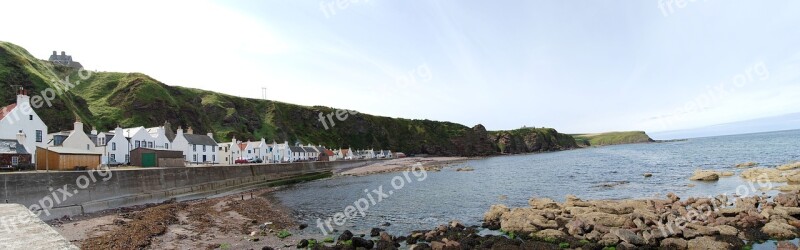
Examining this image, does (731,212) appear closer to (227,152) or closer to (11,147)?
(11,147)

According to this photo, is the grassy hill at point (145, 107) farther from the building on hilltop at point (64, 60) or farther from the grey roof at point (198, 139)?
the grey roof at point (198, 139)

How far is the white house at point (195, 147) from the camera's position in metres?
76.6

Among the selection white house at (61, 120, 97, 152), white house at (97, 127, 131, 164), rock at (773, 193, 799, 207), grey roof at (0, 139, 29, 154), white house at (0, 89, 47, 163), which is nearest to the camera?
rock at (773, 193, 799, 207)

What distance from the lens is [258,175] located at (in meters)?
69.8

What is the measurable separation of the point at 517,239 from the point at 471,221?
6859 millimetres

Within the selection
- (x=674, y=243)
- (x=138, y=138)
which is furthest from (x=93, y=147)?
(x=674, y=243)

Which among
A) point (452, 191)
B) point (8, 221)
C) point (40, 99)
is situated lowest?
point (452, 191)

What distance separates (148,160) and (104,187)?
23.8 meters

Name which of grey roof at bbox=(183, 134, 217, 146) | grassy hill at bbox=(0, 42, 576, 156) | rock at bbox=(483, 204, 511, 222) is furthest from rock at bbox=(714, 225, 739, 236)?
grassy hill at bbox=(0, 42, 576, 156)

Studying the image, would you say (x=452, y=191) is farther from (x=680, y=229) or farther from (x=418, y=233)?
(x=680, y=229)

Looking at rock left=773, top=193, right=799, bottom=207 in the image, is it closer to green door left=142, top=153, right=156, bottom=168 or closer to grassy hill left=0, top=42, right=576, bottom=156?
green door left=142, top=153, right=156, bottom=168

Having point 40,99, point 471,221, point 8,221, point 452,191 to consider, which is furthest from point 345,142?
point 8,221

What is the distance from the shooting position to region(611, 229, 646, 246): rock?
763 inches

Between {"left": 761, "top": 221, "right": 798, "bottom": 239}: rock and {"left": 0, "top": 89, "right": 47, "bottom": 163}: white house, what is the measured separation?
63.9m
